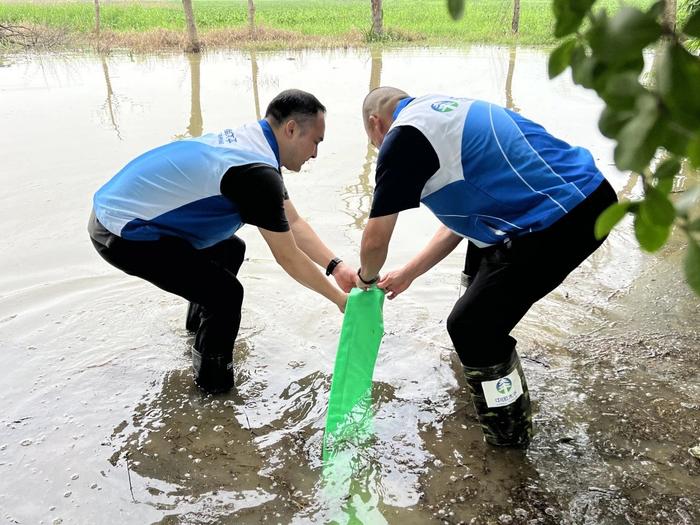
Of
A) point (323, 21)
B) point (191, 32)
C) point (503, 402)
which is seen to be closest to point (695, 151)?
point (503, 402)

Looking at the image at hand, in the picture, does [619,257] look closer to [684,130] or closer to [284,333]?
[284,333]

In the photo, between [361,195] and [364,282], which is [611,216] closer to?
[364,282]

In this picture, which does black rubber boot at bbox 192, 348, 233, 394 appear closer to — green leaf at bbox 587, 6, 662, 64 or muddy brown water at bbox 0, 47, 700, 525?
muddy brown water at bbox 0, 47, 700, 525

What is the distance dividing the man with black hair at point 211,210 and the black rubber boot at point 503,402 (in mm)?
794

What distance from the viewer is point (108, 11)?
25344mm

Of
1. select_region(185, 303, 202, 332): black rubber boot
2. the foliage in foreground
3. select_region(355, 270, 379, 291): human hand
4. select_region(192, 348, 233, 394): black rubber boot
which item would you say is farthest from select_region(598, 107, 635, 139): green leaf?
select_region(185, 303, 202, 332): black rubber boot

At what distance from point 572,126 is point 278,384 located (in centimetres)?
678

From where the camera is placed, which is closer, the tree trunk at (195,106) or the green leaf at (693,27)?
the green leaf at (693,27)

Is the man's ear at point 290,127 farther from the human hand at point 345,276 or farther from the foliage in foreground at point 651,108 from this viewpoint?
the foliage in foreground at point 651,108

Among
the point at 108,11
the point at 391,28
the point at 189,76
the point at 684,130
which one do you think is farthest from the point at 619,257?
the point at 108,11

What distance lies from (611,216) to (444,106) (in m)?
1.93

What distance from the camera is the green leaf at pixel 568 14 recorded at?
62 centimetres

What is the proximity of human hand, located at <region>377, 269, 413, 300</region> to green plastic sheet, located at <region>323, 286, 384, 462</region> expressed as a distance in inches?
2.0

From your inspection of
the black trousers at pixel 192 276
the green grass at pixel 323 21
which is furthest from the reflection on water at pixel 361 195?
the green grass at pixel 323 21
